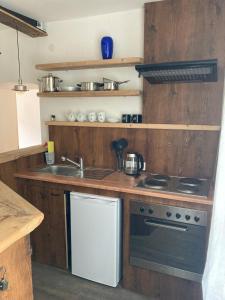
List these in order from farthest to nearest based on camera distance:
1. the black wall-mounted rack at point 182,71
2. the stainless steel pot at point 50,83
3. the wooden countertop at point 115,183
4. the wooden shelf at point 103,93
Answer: the stainless steel pot at point 50,83, the wooden shelf at point 103,93, the wooden countertop at point 115,183, the black wall-mounted rack at point 182,71

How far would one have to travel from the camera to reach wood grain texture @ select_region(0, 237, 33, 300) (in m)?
1.00

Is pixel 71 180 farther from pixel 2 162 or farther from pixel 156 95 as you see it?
pixel 156 95

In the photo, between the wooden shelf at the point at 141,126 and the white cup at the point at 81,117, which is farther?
the white cup at the point at 81,117

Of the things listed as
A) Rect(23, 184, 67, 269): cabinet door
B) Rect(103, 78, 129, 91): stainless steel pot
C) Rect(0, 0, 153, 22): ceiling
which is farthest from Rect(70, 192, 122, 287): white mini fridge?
Rect(0, 0, 153, 22): ceiling

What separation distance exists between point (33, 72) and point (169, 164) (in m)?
1.90

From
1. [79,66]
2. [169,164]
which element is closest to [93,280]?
[169,164]

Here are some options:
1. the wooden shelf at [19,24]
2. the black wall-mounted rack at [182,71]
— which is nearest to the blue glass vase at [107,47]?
the black wall-mounted rack at [182,71]

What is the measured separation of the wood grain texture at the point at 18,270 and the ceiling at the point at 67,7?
6.76 ft

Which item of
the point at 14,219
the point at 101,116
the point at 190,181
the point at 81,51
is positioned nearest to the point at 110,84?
the point at 101,116

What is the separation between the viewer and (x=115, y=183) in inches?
86.1

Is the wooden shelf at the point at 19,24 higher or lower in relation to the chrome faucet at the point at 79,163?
higher

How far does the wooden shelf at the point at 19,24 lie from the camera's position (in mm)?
2334

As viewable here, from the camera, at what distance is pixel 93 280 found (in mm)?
2283

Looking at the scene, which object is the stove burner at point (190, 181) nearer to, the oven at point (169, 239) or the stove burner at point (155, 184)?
the stove burner at point (155, 184)
